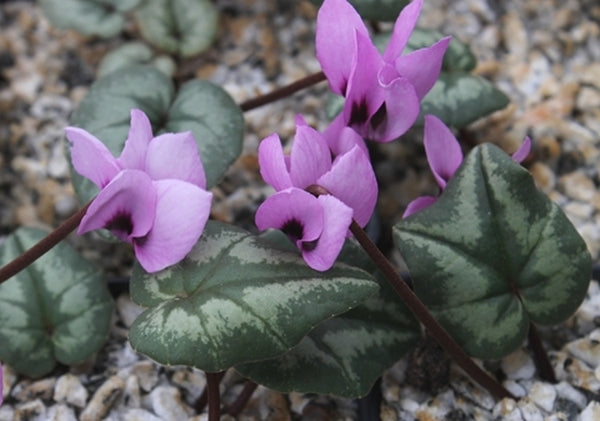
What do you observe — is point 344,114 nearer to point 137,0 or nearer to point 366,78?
point 366,78

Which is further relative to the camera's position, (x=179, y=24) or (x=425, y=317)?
(x=179, y=24)

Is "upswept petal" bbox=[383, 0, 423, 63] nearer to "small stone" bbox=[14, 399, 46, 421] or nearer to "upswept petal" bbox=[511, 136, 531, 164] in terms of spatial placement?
"upswept petal" bbox=[511, 136, 531, 164]

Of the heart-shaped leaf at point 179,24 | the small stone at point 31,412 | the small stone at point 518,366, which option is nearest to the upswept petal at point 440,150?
the small stone at point 518,366

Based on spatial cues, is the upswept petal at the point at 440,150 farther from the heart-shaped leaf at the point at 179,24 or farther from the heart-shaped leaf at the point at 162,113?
the heart-shaped leaf at the point at 179,24

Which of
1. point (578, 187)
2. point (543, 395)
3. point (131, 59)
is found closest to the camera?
point (543, 395)

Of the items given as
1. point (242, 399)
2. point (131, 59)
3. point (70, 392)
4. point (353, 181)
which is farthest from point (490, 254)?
point (131, 59)

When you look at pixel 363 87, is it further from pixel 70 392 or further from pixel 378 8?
pixel 70 392
